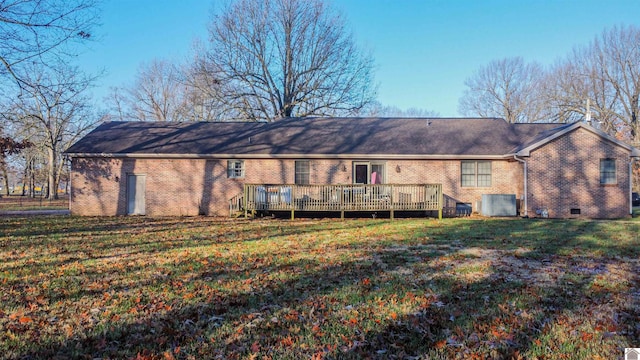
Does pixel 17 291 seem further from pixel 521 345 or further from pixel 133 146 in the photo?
pixel 133 146

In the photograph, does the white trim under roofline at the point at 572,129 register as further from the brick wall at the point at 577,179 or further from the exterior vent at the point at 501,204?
the exterior vent at the point at 501,204

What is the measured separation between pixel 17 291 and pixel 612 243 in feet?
36.7

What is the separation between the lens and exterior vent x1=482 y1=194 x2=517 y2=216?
16031 millimetres

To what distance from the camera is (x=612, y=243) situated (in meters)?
8.66

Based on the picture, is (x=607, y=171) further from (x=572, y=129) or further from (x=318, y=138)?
(x=318, y=138)

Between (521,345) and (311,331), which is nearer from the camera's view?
(521,345)

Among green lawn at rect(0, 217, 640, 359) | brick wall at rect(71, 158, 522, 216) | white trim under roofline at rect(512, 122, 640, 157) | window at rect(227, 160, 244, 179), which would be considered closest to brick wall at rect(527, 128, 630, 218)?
white trim under roofline at rect(512, 122, 640, 157)

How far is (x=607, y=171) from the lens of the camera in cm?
1619

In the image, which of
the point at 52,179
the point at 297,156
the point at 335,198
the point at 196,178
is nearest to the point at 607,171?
the point at 335,198

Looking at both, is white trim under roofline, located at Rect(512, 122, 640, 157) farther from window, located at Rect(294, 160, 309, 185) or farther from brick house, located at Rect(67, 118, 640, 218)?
window, located at Rect(294, 160, 309, 185)

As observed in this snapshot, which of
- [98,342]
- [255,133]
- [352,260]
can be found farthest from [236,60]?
[98,342]

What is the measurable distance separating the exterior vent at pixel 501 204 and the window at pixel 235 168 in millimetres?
10779

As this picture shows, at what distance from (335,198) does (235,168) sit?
17.4ft

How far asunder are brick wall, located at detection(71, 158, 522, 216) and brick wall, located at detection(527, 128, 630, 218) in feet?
4.81
